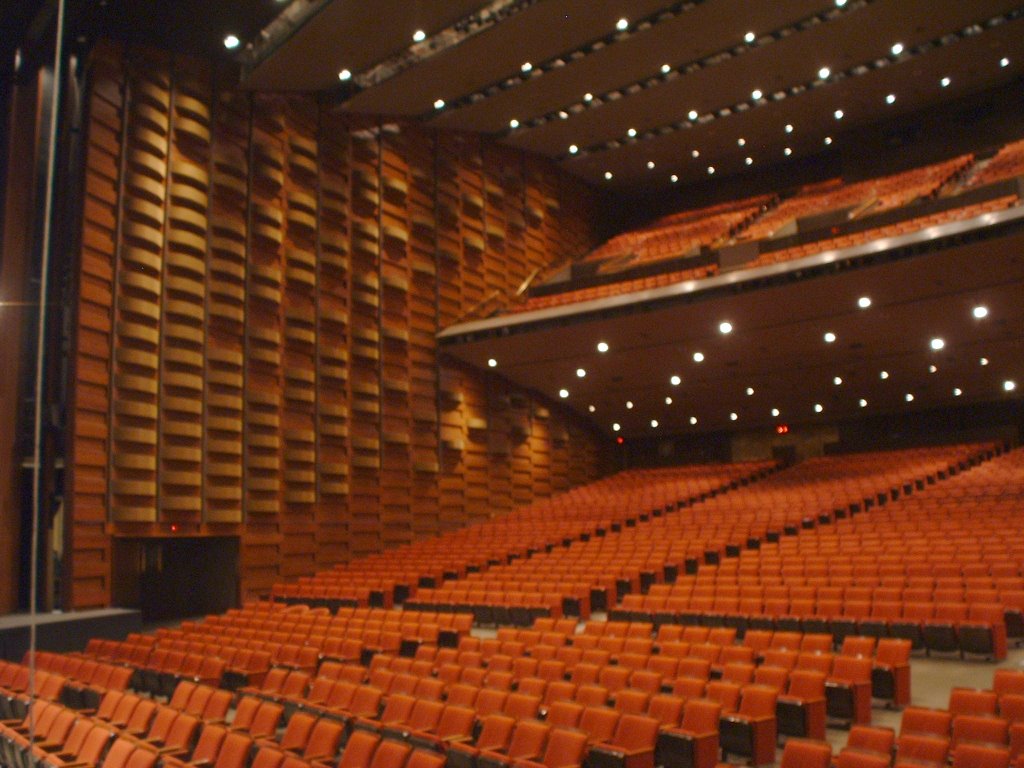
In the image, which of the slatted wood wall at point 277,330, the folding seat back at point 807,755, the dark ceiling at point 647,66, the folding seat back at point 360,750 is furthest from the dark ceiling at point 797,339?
the folding seat back at point 360,750

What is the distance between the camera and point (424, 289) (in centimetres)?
1262

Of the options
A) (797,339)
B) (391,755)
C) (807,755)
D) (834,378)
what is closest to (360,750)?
(391,755)

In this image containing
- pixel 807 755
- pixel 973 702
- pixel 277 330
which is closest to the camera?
pixel 807 755

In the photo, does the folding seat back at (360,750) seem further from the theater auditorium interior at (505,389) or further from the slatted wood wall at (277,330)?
the slatted wood wall at (277,330)

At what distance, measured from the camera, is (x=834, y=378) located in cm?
1305

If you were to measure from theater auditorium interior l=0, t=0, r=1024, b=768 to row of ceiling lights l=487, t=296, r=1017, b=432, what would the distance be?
73mm

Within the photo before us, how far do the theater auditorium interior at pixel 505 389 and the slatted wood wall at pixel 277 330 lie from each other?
→ 5 centimetres

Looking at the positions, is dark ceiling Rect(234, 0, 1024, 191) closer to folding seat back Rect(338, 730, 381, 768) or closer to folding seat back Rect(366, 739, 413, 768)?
folding seat back Rect(338, 730, 381, 768)

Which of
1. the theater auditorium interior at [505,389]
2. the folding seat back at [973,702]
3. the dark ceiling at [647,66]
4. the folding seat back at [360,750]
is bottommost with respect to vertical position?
the folding seat back at [360,750]

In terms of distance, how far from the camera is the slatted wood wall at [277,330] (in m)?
9.00

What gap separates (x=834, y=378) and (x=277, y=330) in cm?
762

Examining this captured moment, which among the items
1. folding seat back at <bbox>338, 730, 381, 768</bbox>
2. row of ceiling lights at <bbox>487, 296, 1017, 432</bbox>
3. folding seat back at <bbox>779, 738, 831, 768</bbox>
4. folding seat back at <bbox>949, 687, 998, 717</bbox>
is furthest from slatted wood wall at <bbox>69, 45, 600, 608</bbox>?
folding seat back at <bbox>949, 687, 998, 717</bbox>

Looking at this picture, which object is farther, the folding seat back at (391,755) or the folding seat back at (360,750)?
the folding seat back at (360,750)

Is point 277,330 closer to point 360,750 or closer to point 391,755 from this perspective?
point 360,750
